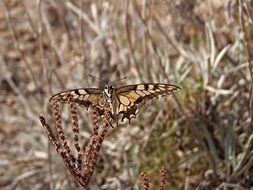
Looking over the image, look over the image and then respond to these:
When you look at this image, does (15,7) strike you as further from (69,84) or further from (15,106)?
(69,84)

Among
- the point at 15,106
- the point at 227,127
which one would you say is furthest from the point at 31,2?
the point at 227,127

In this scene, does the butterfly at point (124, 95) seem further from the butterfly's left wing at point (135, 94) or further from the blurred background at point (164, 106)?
the blurred background at point (164, 106)

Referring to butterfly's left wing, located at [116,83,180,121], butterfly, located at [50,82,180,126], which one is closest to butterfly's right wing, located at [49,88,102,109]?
butterfly, located at [50,82,180,126]

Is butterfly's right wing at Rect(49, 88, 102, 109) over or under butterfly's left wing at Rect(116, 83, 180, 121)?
over

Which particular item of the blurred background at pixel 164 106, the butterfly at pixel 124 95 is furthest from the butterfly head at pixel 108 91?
the blurred background at pixel 164 106

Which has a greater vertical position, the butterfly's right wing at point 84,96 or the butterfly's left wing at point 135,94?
the butterfly's right wing at point 84,96

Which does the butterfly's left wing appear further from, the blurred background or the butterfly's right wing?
the blurred background
